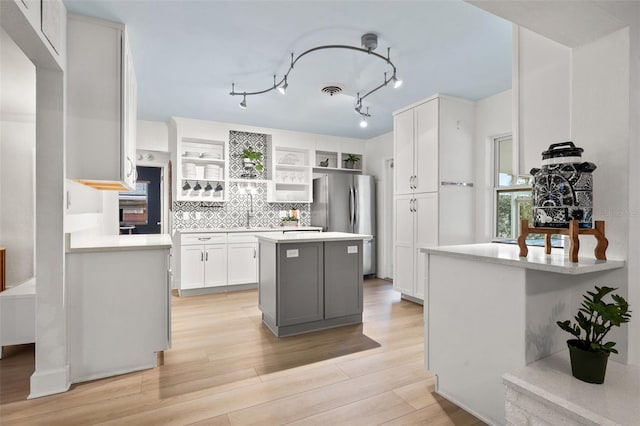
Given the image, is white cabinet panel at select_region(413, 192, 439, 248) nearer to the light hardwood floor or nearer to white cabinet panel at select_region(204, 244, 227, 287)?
the light hardwood floor

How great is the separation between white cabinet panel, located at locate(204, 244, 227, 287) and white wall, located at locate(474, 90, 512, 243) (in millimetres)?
3460

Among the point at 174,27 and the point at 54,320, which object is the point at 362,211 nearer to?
the point at 174,27

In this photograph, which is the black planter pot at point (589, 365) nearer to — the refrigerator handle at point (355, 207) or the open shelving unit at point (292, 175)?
the refrigerator handle at point (355, 207)

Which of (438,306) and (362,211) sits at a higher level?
(362,211)

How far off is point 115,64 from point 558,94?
2.97 m

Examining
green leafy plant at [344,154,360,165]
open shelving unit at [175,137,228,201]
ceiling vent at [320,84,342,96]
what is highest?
ceiling vent at [320,84,342,96]

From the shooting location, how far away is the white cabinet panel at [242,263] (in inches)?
191

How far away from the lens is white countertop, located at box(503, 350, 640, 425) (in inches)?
45.4

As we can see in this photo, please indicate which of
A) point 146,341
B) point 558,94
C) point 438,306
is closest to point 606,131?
point 558,94

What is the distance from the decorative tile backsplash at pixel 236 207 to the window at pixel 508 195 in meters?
3.32

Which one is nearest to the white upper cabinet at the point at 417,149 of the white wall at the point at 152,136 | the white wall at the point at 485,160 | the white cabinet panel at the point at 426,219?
the white cabinet panel at the point at 426,219

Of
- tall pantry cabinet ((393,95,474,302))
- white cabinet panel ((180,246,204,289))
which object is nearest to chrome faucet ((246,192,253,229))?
white cabinet panel ((180,246,204,289))

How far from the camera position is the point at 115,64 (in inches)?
97.3

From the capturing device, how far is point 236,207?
546 centimetres
